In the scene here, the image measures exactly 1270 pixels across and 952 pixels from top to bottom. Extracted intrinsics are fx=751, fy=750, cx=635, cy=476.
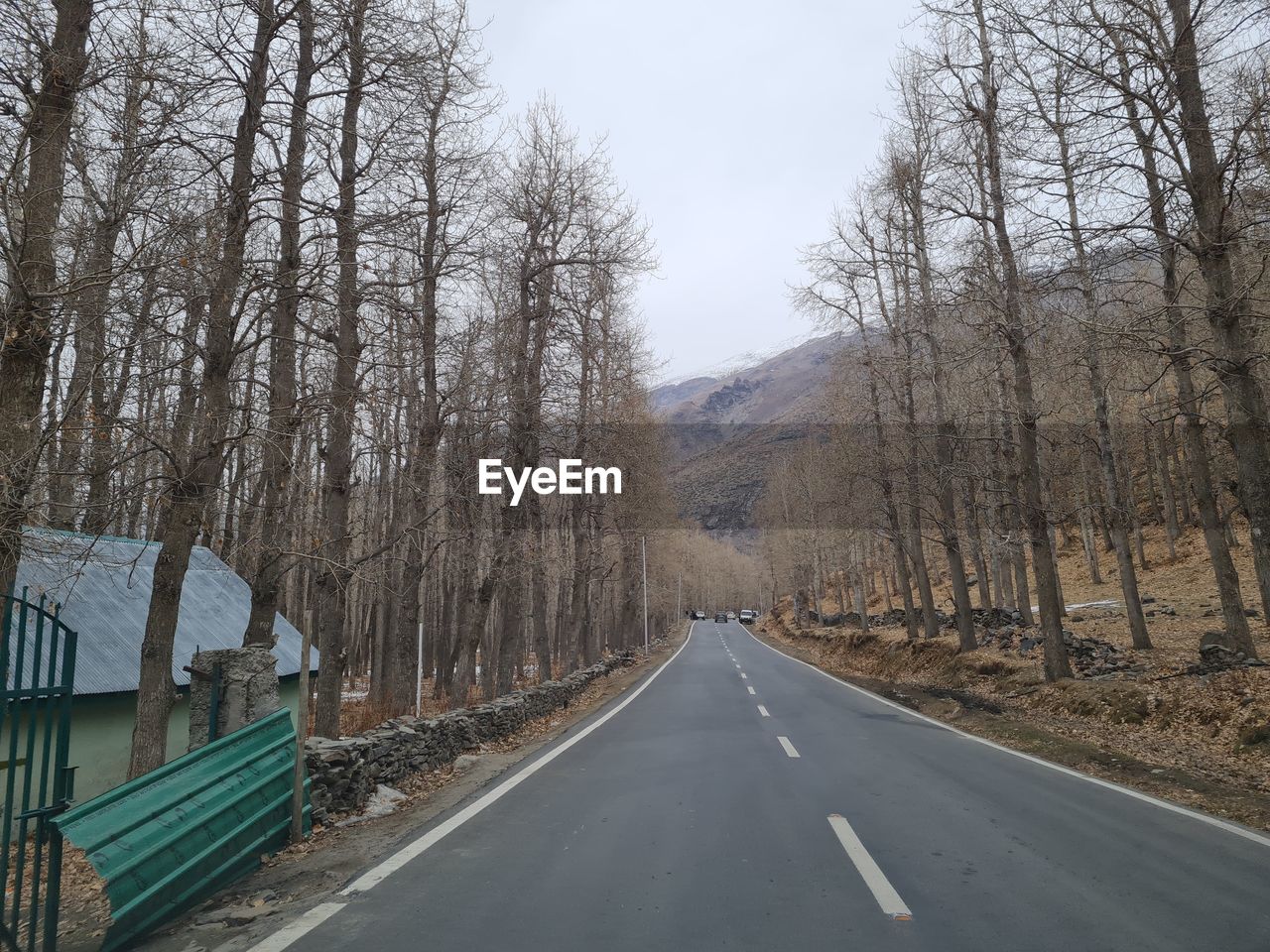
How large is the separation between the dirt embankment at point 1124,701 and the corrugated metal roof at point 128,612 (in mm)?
12800

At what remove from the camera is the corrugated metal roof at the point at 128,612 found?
1225cm

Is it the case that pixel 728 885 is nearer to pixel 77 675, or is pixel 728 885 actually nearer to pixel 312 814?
pixel 312 814

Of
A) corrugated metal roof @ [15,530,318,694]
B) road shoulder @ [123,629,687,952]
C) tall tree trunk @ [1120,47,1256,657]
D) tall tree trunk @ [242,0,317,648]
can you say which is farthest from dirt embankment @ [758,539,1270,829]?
corrugated metal roof @ [15,530,318,694]

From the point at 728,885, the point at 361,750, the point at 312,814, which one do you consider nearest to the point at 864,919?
the point at 728,885

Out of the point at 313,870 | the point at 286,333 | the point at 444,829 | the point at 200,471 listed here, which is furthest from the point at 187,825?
the point at 286,333

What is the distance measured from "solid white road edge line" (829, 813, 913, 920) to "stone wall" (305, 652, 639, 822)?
15.3ft

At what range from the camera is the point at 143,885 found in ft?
14.3

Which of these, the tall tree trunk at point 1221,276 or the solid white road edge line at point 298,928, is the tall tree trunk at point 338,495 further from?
the tall tree trunk at point 1221,276

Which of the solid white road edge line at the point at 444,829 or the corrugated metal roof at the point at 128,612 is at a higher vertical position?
the corrugated metal roof at the point at 128,612

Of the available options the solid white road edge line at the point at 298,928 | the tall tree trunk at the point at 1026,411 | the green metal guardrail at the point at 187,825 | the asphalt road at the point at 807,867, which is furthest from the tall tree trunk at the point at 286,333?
the tall tree trunk at the point at 1026,411

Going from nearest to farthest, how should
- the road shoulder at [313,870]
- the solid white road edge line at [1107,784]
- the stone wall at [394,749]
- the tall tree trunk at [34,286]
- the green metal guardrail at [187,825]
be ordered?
the green metal guardrail at [187,825]
the road shoulder at [313,870]
the tall tree trunk at [34,286]
the solid white road edge line at [1107,784]
the stone wall at [394,749]

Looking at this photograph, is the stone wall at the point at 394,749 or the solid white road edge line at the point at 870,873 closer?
the solid white road edge line at the point at 870,873

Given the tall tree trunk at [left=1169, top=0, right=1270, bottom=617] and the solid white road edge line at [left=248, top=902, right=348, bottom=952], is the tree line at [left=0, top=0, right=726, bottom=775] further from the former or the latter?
the tall tree trunk at [left=1169, top=0, right=1270, bottom=617]

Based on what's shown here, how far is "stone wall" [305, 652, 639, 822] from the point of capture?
23.7 ft
